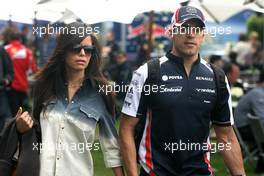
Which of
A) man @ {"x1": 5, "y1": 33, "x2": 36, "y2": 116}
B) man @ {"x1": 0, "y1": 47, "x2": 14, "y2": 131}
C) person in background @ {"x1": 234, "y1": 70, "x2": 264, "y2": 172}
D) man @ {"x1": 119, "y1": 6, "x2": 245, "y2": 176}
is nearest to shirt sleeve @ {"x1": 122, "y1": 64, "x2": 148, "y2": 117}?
man @ {"x1": 119, "y1": 6, "x2": 245, "y2": 176}

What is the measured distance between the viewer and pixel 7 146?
5398mm

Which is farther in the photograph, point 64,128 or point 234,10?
point 234,10

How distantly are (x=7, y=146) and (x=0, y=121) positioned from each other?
6.57 metres

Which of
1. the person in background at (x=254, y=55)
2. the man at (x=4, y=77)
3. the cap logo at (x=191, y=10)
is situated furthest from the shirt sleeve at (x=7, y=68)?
the person in background at (x=254, y=55)

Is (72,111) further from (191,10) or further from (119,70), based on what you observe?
(119,70)

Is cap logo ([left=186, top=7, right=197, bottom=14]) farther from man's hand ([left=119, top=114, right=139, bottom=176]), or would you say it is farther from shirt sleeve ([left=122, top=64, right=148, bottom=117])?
man's hand ([left=119, top=114, right=139, bottom=176])

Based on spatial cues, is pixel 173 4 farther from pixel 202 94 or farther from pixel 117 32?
pixel 117 32

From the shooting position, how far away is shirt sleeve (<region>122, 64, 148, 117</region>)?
5102mm

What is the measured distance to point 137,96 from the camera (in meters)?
5.13

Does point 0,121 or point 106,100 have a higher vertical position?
point 106,100

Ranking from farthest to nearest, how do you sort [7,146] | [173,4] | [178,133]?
[173,4]
[7,146]
[178,133]

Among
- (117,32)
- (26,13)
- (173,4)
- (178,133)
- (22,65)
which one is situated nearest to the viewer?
(178,133)

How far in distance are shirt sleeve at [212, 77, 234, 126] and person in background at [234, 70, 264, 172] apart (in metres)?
6.18

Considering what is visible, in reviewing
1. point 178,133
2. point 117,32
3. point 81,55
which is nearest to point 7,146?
point 81,55
